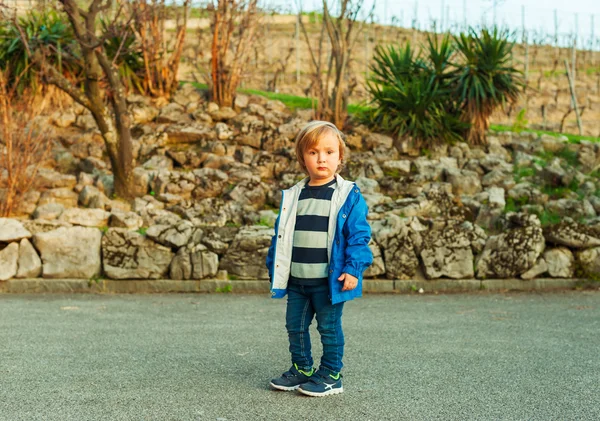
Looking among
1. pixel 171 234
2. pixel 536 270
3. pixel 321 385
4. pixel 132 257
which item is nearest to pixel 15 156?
pixel 132 257

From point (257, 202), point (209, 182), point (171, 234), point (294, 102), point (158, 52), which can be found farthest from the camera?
point (294, 102)

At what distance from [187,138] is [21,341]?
7.03 m

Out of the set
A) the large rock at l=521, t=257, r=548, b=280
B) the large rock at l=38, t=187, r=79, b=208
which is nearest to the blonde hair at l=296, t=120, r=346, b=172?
the large rock at l=521, t=257, r=548, b=280

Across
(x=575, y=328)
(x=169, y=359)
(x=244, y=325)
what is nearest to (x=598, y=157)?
(x=575, y=328)

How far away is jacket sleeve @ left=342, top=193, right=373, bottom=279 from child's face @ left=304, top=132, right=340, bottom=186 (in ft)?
0.84

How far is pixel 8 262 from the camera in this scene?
8.80 meters

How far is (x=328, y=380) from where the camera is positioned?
169 inches

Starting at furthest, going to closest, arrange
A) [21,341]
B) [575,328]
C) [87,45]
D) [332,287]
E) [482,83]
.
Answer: [482,83] < [87,45] < [575,328] < [21,341] < [332,287]

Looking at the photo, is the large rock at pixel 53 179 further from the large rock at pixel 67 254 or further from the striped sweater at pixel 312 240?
Result: the striped sweater at pixel 312 240

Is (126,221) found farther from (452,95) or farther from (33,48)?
(452,95)

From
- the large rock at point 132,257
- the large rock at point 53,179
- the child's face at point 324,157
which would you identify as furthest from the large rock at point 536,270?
the large rock at point 53,179

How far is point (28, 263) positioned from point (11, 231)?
44cm

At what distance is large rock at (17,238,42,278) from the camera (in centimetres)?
883

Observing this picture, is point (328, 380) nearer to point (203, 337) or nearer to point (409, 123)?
point (203, 337)
